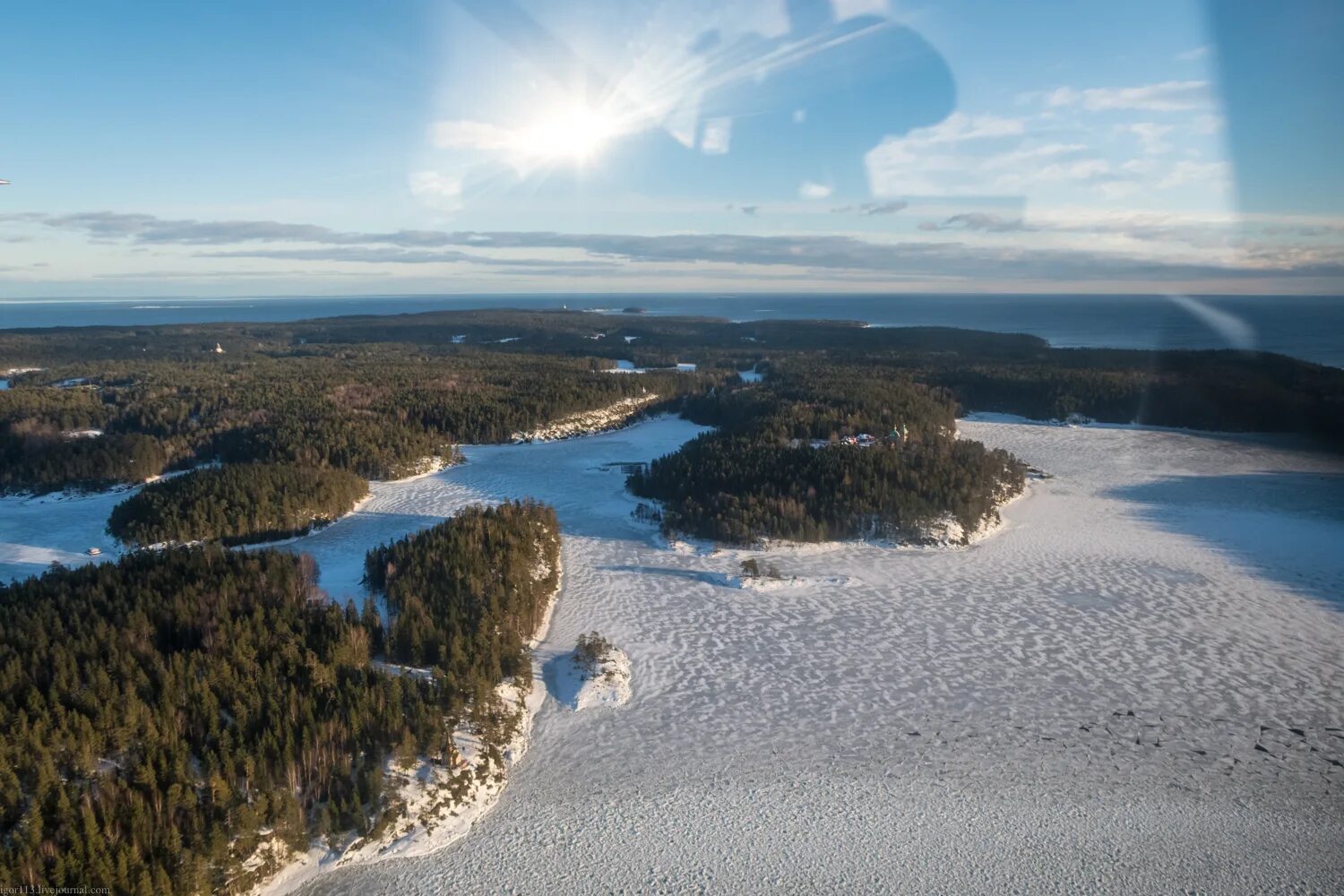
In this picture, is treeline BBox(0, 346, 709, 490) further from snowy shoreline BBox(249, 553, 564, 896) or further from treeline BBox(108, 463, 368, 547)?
snowy shoreline BBox(249, 553, 564, 896)

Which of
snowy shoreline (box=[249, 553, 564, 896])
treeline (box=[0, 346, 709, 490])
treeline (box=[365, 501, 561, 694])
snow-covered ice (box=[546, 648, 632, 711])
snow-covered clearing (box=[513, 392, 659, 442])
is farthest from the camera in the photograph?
snow-covered clearing (box=[513, 392, 659, 442])

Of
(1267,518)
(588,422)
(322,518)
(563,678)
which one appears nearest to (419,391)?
(588,422)

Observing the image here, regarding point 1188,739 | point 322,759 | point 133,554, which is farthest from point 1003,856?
point 133,554

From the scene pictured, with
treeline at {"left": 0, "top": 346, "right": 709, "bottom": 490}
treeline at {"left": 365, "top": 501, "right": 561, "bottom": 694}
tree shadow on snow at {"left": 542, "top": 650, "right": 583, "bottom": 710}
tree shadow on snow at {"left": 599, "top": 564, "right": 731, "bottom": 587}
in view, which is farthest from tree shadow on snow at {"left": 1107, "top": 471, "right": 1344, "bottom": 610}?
treeline at {"left": 0, "top": 346, "right": 709, "bottom": 490}

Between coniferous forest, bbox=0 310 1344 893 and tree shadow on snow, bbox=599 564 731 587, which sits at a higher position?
coniferous forest, bbox=0 310 1344 893

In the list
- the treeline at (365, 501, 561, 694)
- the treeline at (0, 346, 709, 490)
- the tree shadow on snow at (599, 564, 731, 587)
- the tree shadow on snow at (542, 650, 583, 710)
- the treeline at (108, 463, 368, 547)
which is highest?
the treeline at (0, 346, 709, 490)

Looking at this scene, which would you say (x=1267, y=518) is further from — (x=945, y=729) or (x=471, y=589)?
(x=471, y=589)

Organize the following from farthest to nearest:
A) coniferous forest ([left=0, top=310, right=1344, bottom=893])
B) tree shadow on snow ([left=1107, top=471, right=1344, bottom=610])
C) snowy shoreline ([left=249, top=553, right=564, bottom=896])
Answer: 1. tree shadow on snow ([left=1107, top=471, right=1344, bottom=610])
2. coniferous forest ([left=0, top=310, right=1344, bottom=893])
3. snowy shoreline ([left=249, top=553, right=564, bottom=896])

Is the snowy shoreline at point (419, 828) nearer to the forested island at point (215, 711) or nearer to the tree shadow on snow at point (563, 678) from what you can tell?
the forested island at point (215, 711)

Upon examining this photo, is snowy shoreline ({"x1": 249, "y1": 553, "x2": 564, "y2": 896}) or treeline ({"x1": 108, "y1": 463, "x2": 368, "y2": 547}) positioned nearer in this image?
snowy shoreline ({"x1": 249, "y1": 553, "x2": 564, "y2": 896})
